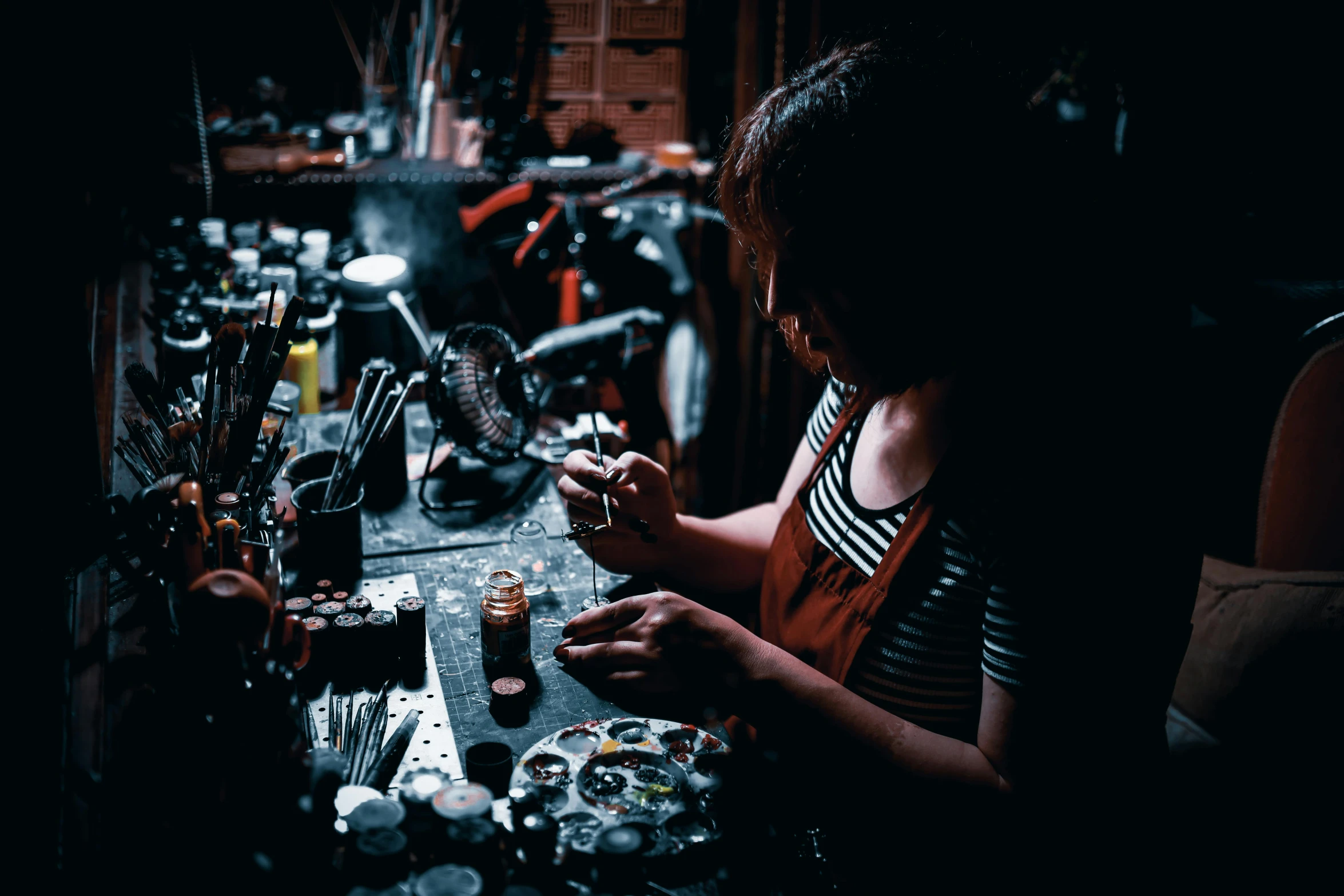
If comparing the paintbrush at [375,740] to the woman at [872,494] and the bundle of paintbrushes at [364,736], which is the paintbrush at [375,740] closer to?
the bundle of paintbrushes at [364,736]

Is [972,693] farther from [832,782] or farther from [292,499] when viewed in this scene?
[292,499]

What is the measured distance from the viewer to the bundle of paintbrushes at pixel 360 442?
5.21 ft

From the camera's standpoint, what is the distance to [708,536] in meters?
1.65

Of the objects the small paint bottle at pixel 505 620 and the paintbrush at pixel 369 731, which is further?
the small paint bottle at pixel 505 620

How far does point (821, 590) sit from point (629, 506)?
0.39 metres

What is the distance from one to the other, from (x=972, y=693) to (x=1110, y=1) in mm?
2301

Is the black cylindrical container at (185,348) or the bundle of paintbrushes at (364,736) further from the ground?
the black cylindrical container at (185,348)

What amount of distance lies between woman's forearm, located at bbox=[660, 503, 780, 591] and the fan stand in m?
0.48

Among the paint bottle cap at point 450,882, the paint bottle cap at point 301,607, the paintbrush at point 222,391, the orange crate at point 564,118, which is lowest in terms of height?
the paint bottle cap at point 450,882

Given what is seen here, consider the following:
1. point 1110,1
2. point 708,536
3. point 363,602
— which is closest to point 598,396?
point 708,536

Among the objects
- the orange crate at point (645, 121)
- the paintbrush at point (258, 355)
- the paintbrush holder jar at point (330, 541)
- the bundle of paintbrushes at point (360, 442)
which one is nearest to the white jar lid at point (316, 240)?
the orange crate at point (645, 121)

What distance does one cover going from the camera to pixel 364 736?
3.89 ft

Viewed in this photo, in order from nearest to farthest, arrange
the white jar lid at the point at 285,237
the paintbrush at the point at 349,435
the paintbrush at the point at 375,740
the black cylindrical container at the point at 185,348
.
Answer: the paintbrush at the point at 375,740 → the paintbrush at the point at 349,435 → the black cylindrical container at the point at 185,348 → the white jar lid at the point at 285,237

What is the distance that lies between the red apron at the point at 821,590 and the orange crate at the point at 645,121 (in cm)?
217
